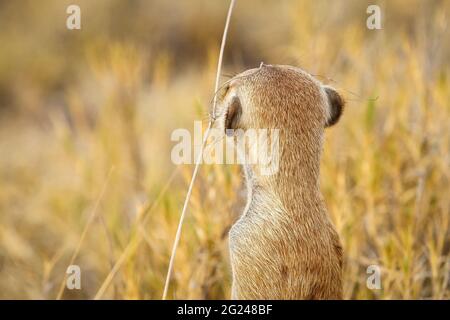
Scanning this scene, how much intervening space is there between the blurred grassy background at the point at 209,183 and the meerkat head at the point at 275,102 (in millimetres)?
410

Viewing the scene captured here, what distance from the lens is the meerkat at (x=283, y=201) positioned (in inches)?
63.6

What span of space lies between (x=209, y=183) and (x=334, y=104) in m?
0.82

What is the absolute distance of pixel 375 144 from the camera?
2809mm

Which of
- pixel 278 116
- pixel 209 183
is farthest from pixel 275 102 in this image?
pixel 209 183

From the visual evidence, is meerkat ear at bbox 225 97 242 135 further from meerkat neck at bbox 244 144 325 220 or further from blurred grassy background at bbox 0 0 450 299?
blurred grassy background at bbox 0 0 450 299

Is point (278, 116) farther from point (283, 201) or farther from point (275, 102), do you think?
point (283, 201)

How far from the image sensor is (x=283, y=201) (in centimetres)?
162

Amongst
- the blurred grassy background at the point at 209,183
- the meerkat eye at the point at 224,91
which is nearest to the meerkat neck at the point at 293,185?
the meerkat eye at the point at 224,91

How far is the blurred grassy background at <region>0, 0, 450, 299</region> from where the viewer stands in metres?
2.40

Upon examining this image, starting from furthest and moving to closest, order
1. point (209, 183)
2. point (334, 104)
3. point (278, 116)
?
Result: point (209, 183)
point (334, 104)
point (278, 116)

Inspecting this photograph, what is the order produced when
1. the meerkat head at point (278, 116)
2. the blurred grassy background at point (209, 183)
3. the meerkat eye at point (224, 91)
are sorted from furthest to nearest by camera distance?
the blurred grassy background at point (209, 183) < the meerkat eye at point (224, 91) < the meerkat head at point (278, 116)

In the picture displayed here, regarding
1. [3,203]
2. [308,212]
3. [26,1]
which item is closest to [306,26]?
[308,212]

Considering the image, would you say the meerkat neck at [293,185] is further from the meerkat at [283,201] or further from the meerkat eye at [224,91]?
the meerkat eye at [224,91]

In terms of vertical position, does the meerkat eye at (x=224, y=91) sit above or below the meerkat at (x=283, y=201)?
above
